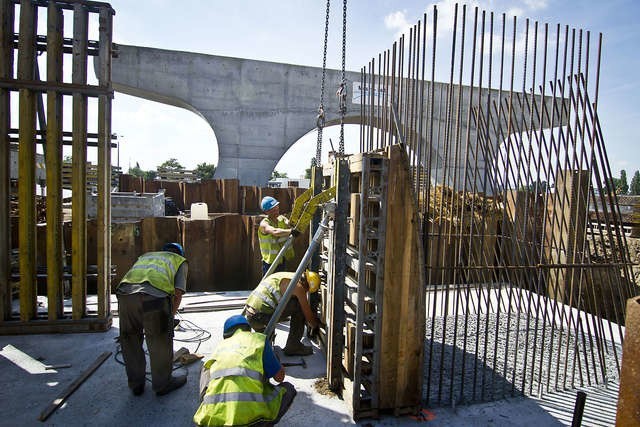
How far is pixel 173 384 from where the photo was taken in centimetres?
404

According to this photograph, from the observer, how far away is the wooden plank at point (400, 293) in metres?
3.55

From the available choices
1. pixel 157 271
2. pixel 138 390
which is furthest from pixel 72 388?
pixel 157 271

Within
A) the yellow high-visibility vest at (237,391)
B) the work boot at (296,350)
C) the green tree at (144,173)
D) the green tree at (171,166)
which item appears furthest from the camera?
the green tree at (144,173)

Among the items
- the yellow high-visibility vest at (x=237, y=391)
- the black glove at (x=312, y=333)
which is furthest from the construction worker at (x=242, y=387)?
the black glove at (x=312, y=333)

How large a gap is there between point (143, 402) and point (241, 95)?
1546cm

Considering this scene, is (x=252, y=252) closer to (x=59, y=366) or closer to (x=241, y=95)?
(x=59, y=366)

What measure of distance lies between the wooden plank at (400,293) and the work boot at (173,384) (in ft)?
7.06

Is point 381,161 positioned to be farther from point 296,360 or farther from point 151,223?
point 151,223

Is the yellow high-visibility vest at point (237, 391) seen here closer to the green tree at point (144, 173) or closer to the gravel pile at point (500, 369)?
the gravel pile at point (500, 369)

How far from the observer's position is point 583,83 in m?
4.43

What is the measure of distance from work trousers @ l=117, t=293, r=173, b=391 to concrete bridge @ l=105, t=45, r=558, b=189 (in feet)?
46.4

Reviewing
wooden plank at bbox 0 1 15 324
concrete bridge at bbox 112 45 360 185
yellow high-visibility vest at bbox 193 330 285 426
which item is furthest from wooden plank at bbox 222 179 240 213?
yellow high-visibility vest at bbox 193 330 285 426

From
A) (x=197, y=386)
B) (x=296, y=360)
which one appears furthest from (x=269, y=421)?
(x=296, y=360)

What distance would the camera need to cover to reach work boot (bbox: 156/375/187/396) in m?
3.95
